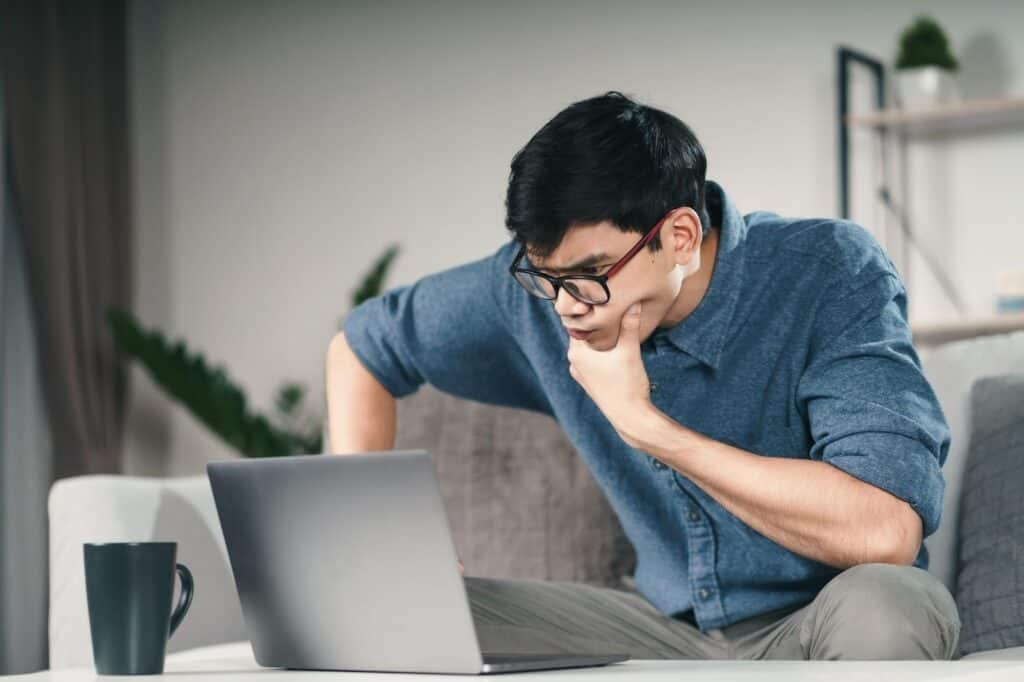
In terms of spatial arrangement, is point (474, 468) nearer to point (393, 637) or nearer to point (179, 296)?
point (393, 637)

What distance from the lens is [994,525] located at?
1.70 m

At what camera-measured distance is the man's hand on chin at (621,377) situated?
58.0 inches

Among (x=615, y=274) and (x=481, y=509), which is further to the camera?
(x=481, y=509)

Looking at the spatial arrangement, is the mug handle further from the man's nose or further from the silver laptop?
the man's nose

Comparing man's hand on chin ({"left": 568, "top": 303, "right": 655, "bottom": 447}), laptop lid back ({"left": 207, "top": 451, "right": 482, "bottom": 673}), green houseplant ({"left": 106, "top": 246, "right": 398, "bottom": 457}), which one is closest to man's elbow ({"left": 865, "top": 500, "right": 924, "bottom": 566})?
man's hand on chin ({"left": 568, "top": 303, "right": 655, "bottom": 447})

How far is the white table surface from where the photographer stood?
936 millimetres

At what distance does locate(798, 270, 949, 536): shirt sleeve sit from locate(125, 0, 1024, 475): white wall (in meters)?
2.28

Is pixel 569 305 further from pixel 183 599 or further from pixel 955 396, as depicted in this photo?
pixel 955 396

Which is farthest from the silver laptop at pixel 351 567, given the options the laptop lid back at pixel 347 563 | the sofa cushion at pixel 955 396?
the sofa cushion at pixel 955 396

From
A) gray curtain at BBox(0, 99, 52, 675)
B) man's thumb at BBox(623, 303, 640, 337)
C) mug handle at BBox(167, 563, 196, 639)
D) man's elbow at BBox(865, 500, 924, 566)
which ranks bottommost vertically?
gray curtain at BBox(0, 99, 52, 675)

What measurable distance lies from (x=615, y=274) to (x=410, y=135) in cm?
290

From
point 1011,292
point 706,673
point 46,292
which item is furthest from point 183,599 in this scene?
point 46,292

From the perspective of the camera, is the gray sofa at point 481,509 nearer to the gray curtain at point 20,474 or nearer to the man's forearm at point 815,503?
the man's forearm at point 815,503

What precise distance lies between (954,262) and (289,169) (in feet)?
6.96
